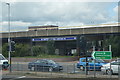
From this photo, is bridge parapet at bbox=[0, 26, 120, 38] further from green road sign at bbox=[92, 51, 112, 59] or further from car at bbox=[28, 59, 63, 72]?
green road sign at bbox=[92, 51, 112, 59]

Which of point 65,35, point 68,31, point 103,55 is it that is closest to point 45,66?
point 103,55

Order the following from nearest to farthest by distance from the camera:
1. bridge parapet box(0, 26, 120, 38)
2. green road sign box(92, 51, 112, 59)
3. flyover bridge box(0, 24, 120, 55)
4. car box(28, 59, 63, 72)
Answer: green road sign box(92, 51, 112, 59) → car box(28, 59, 63, 72) → bridge parapet box(0, 26, 120, 38) → flyover bridge box(0, 24, 120, 55)

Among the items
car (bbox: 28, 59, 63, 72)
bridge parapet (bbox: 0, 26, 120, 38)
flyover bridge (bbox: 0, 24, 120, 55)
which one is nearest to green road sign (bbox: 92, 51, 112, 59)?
car (bbox: 28, 59, 63, 72)

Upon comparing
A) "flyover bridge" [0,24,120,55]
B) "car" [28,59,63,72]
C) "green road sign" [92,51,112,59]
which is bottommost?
"car" [28,59,63,72]

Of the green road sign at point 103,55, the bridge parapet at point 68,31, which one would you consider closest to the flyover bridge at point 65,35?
the bridge parapet at point 68,31

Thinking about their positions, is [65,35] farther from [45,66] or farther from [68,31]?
[45,66]

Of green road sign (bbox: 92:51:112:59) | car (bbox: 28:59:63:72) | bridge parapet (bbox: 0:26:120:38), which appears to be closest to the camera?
green road sign (bbox: 92:51:112:59)

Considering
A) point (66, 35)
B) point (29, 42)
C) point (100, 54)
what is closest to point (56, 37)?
point (66, 35)

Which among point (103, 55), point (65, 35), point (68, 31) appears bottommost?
point (103, 55)

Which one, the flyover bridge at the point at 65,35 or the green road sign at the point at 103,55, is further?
the flyover bridge at the point at 65,35

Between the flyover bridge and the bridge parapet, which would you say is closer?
the bridge parapet

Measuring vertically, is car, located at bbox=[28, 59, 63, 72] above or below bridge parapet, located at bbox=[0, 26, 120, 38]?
below

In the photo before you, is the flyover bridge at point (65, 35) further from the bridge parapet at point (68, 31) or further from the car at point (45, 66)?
the car at point (45, 66)

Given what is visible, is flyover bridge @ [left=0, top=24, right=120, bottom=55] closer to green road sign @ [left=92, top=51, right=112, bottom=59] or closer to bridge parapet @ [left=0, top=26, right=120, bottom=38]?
bridge parapet @ [left=0, top=26, right=120, bottom=38]
